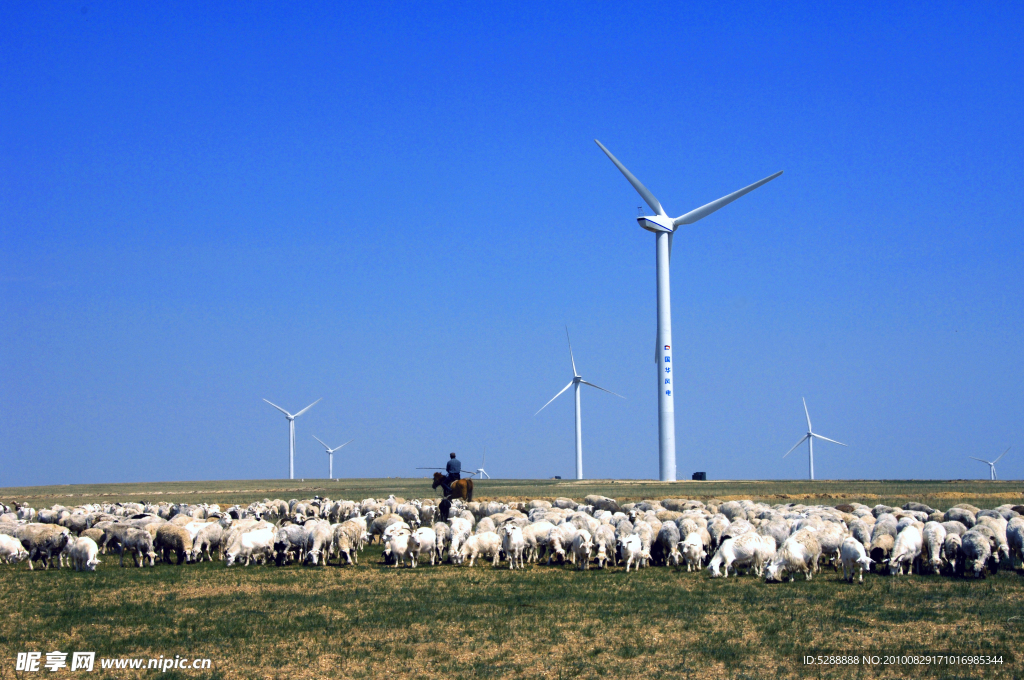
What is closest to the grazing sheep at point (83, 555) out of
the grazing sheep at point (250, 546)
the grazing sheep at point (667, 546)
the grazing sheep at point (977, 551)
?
the grazing sheep at point (250, 546)

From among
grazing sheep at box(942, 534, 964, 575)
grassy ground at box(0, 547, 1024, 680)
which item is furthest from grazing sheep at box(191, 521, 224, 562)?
grazing sheep at box(942, 534, 964, 575)

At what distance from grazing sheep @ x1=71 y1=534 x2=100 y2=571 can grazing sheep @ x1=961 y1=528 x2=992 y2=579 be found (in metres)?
20.3

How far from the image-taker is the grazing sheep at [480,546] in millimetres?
22031

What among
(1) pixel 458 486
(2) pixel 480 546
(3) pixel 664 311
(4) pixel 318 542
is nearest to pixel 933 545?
(2) pixel 480 546

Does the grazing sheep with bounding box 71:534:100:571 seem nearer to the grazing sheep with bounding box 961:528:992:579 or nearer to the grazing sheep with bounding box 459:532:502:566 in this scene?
the grazing sheep with bounding box 459:532:502:566

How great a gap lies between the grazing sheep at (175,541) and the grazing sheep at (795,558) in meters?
14.7

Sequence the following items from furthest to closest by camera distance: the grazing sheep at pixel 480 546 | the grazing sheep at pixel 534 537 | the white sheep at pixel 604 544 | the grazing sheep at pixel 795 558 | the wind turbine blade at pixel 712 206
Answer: the wind turbine blade at pixel 712 206 < the grazing sheep at pixel 534 537 < the grazing sheep at pixel 480 546 < the white sheep at pixel 604 544 < the grazing sheep at pixel 795 558

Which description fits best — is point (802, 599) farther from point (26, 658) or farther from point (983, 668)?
point (26, 658)

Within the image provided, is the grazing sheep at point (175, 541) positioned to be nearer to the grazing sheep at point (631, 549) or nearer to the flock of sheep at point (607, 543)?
the flock of sheep at point (607, 543)

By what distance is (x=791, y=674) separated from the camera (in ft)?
37.2

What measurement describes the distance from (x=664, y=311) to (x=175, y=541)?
5220 centimetres

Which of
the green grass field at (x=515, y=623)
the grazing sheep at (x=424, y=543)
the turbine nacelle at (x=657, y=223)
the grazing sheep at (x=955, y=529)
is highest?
the turbine nacelle at (x=657, y=223)

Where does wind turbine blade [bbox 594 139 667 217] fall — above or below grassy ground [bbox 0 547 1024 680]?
above

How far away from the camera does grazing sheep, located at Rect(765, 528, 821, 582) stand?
18.2 m
